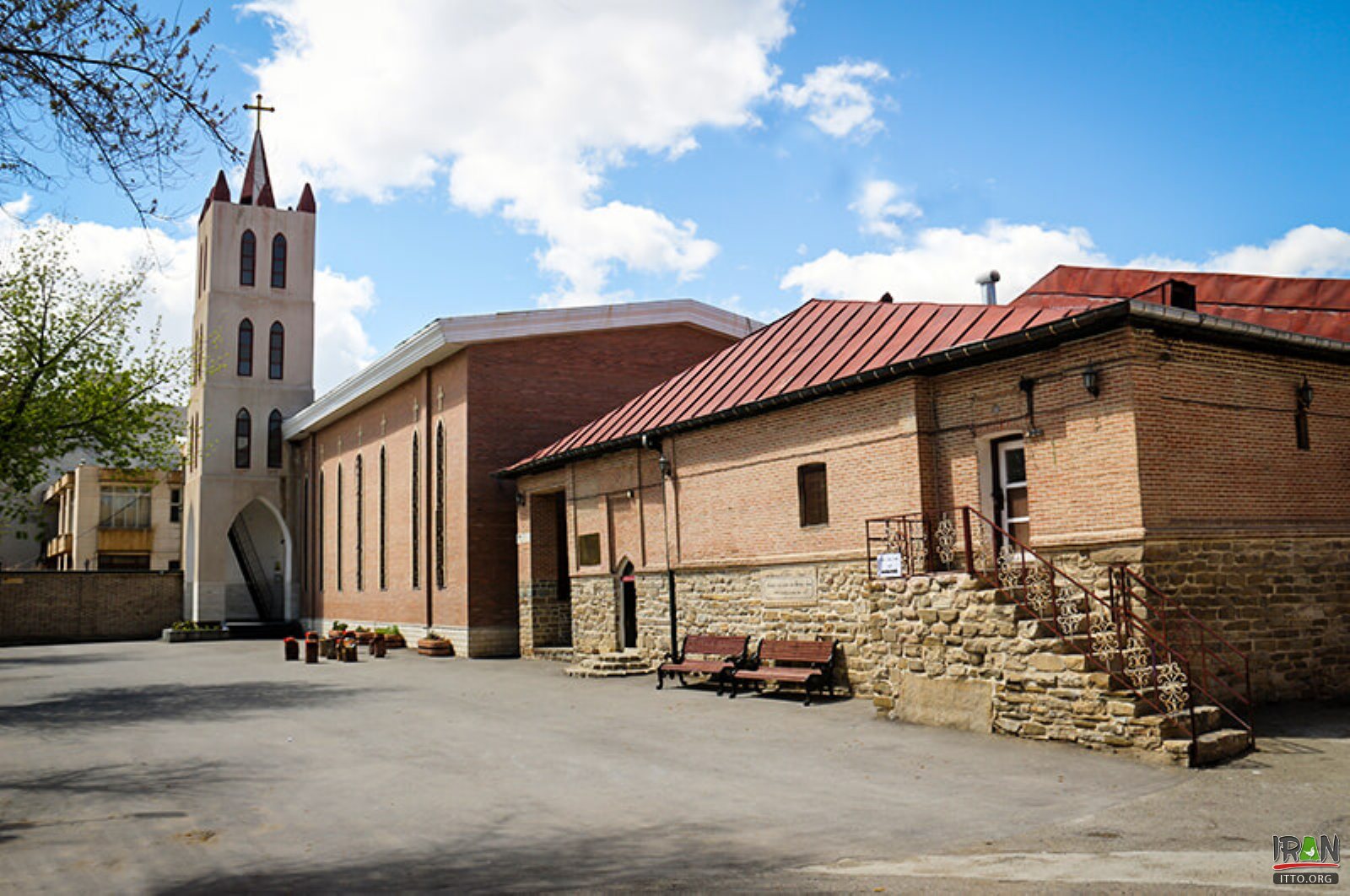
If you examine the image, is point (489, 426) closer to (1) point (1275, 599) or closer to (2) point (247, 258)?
(1) point (1275, 599)

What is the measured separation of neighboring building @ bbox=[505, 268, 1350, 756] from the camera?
40.6 ft

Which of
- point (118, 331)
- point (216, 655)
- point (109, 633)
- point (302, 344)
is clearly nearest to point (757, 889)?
point (118, 331)

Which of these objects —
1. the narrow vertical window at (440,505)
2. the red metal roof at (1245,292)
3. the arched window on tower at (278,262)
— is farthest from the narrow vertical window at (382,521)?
the red metal roof at (1245,292)

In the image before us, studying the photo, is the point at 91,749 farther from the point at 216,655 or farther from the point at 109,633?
the point at 109,633

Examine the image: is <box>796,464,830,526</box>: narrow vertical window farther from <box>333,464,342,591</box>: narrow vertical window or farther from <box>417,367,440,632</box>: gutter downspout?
<box>333,464,342,591</box>: narrow vertical window

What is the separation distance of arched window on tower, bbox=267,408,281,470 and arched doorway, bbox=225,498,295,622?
1628mm

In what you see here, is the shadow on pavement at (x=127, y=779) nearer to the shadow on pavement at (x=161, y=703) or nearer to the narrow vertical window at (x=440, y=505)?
the shadow on pavement at (x=161, y=703)

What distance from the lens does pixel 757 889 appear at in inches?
260

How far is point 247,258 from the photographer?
4422 cm

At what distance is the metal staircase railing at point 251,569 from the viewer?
45.8 metres

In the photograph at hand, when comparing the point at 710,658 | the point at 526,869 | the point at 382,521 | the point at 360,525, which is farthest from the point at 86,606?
the point at 526,869

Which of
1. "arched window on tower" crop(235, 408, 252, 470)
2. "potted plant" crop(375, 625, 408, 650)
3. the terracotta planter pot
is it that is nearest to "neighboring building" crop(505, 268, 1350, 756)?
the terracotta planter pot

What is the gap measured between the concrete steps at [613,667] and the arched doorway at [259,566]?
2630 centimetres

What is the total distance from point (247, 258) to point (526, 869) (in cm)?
4226
